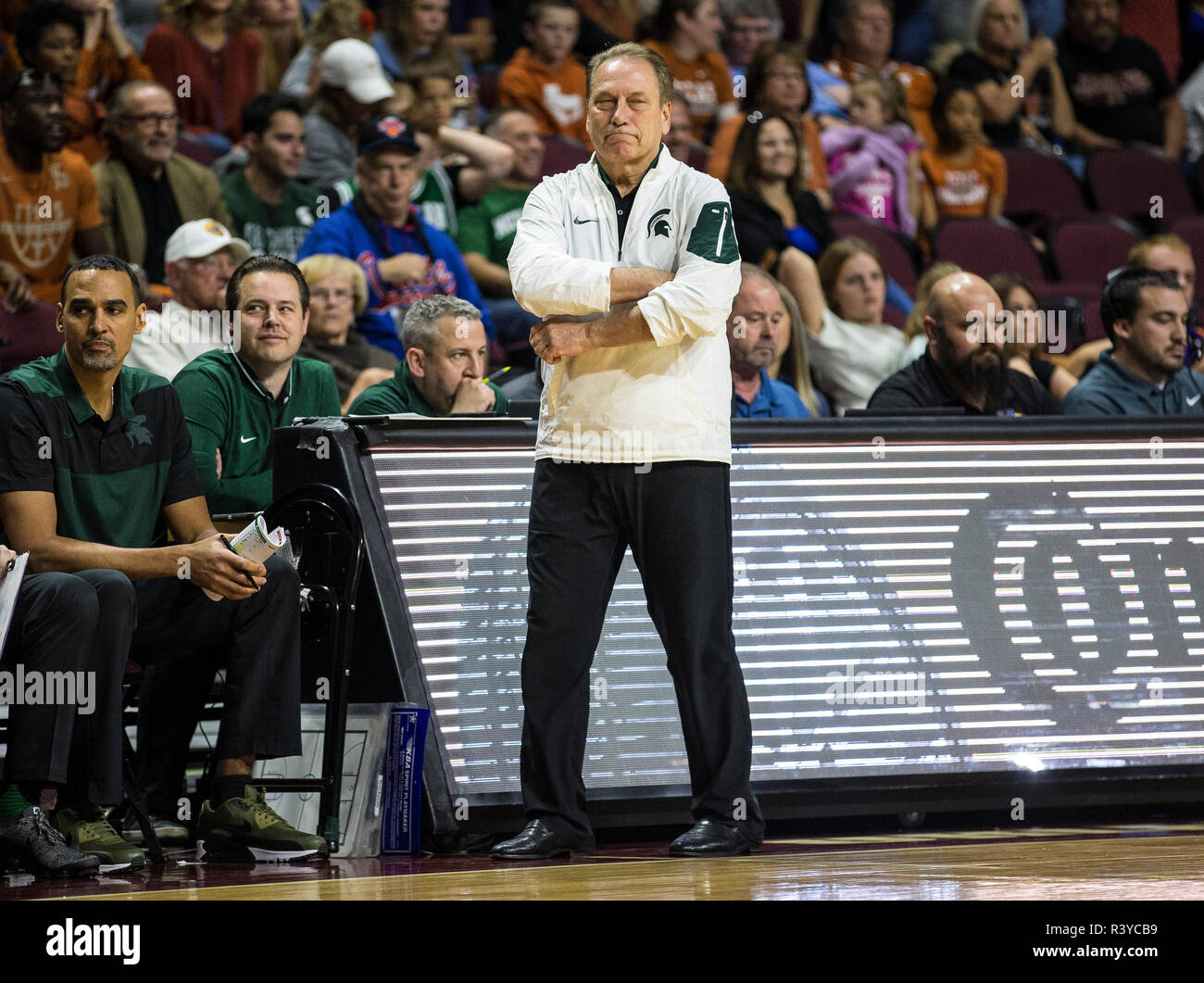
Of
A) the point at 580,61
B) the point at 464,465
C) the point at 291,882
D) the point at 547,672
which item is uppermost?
the point at 580,61

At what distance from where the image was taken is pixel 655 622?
3.98 metres

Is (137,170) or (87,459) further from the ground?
(137,170)

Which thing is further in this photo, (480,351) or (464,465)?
(480,351)

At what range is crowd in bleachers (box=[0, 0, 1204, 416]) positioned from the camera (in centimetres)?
680

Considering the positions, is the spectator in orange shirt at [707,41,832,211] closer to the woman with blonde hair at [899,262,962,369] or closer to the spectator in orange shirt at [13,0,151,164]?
the woman with blonde hair at [899,262,962,369]

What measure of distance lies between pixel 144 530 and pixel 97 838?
78 cm

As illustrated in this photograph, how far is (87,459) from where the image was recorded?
161 inches

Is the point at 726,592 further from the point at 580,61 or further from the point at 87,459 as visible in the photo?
the point at 580,61

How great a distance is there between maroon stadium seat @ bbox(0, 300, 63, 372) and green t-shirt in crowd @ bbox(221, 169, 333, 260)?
121 cm

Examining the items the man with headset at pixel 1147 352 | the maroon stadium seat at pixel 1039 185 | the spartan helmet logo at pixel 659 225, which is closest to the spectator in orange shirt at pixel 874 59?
the maroon stadium seat at pixel 1039 185

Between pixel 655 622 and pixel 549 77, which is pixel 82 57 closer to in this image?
pixel 549 77

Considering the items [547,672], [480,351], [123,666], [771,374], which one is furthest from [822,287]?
[123,666]

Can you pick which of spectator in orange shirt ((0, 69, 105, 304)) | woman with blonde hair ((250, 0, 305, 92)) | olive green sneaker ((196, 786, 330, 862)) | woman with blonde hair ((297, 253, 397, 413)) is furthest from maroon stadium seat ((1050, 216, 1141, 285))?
olive green sneaker ((196, 786, 330, 862))

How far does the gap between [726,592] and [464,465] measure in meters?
0.83
